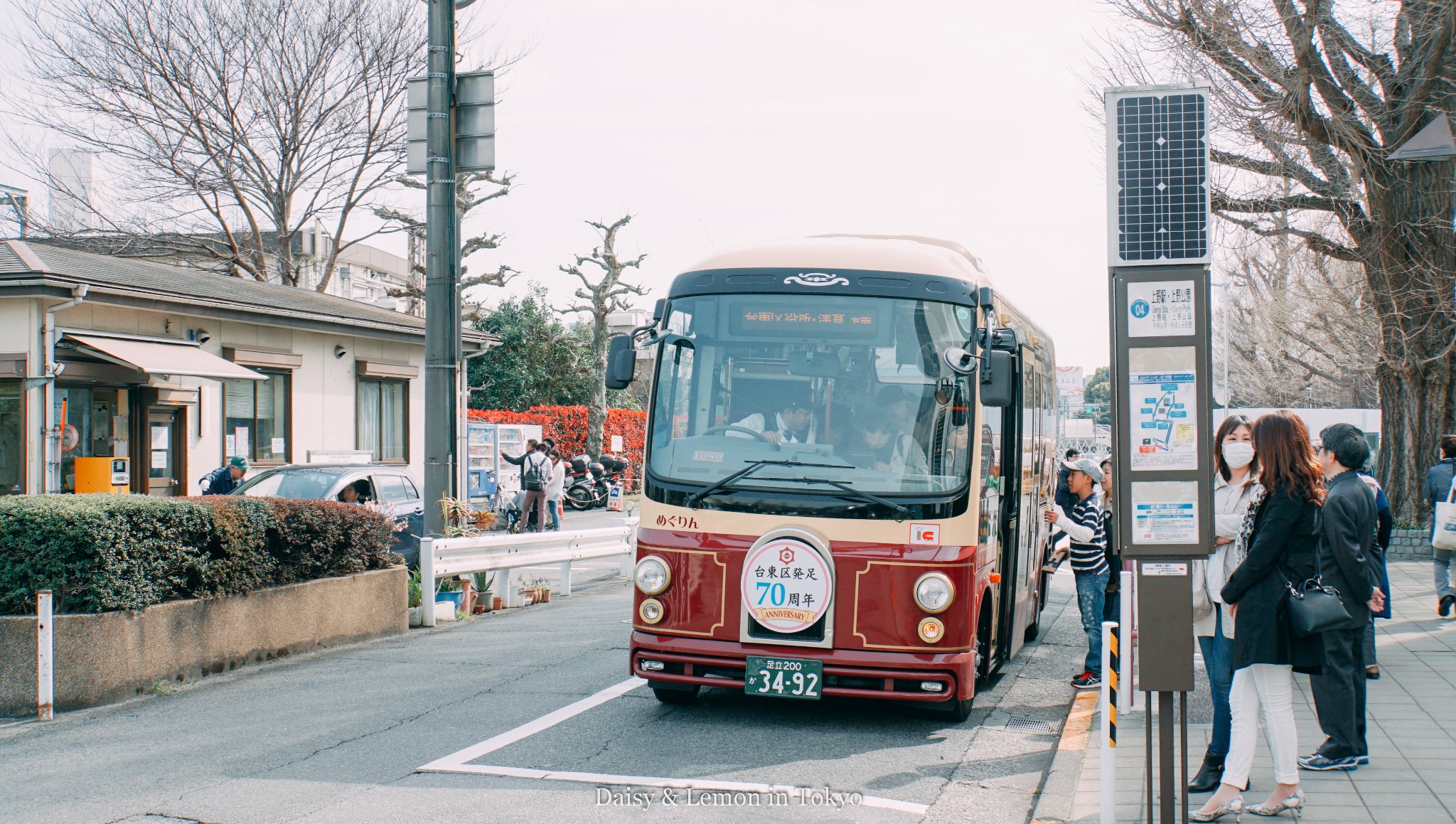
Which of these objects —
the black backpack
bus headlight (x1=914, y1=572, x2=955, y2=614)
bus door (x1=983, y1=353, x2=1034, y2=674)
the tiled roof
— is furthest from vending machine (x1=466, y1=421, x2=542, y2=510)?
bus headlight (x1=914, y1=572, x2=955, y2=614)

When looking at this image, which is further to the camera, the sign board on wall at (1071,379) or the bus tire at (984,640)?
the sign board on wall at (1071,379)

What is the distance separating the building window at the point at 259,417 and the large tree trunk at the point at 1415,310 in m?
17.1

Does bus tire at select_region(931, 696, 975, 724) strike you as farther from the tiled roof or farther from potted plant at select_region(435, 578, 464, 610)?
the tiled roof

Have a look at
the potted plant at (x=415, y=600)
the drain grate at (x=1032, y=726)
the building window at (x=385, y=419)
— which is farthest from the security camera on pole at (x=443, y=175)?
the building window at (x=385, y=419)

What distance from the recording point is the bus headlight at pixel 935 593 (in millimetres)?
7113

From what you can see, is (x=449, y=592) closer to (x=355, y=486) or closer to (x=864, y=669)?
(x=355, y=486)

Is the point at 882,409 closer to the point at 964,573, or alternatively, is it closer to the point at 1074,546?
the point at 964,573

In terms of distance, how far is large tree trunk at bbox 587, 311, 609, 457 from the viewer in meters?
37.2

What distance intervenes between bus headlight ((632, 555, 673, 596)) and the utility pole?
5.44 m

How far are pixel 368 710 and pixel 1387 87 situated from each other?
16.5 meters

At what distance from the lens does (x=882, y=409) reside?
743 cm

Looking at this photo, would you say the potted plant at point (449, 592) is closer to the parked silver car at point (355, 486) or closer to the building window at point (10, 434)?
the parked silver car at point (355, 486)

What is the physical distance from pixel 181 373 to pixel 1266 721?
14.3m

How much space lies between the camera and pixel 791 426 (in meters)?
7.51
